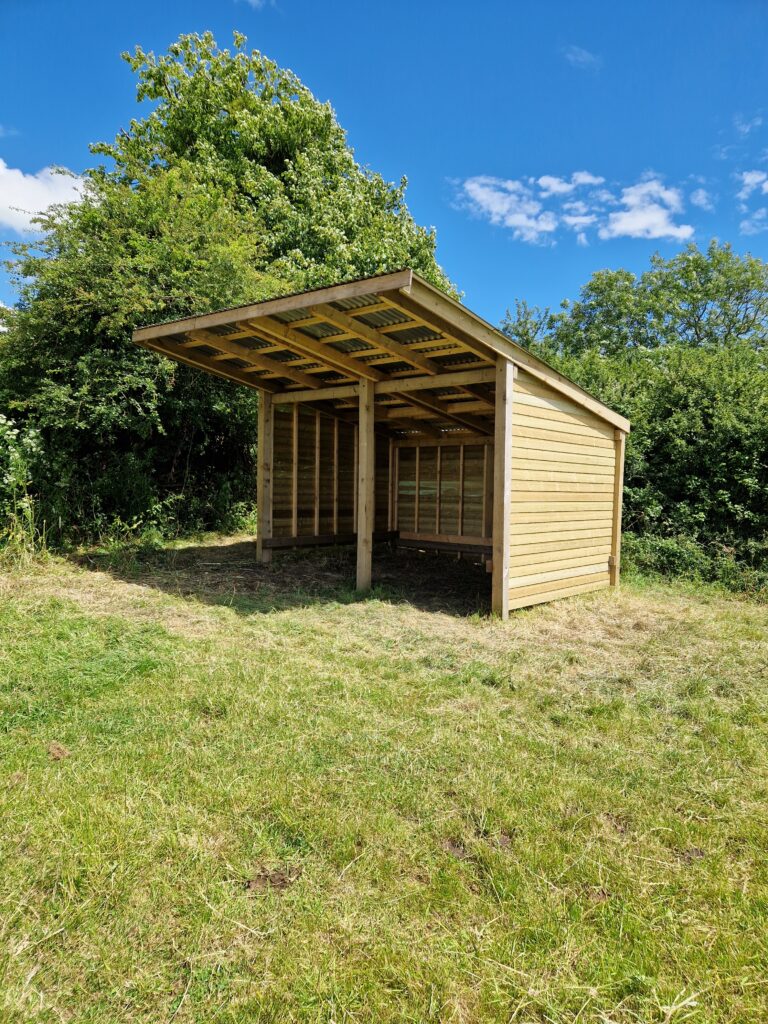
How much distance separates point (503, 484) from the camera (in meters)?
5.99

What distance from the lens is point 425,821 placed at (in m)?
2.26

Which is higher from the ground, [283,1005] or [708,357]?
[708,357]

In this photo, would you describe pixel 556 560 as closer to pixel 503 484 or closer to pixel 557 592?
pixel 557 592

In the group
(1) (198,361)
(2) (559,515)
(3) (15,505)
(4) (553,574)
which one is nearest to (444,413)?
(2) (559,515)

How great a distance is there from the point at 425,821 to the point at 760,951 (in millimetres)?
1123

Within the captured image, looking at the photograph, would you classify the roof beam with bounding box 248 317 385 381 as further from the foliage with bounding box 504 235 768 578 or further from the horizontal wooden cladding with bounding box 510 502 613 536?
the foliage with bounding box 504 235 768 578

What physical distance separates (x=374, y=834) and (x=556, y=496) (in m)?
5.46

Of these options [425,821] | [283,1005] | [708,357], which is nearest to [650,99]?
[708,357]

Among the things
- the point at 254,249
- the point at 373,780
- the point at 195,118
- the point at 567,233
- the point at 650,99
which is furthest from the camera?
the point at 567,233

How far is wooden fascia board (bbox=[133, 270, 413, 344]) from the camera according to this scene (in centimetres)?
488

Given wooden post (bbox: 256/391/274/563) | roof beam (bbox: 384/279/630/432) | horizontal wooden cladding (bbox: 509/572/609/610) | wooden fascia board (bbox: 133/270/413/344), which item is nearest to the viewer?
wooden fascia board (bbox: 133/270/413/344)

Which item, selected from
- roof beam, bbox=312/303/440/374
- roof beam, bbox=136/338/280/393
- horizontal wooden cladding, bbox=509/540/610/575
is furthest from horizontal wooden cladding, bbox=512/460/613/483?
roof beam, bbox=136/338/280/393

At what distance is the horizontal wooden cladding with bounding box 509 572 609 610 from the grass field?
1.75 meters

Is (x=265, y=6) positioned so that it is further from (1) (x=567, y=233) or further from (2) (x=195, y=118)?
(1) (x=567, y=233)
